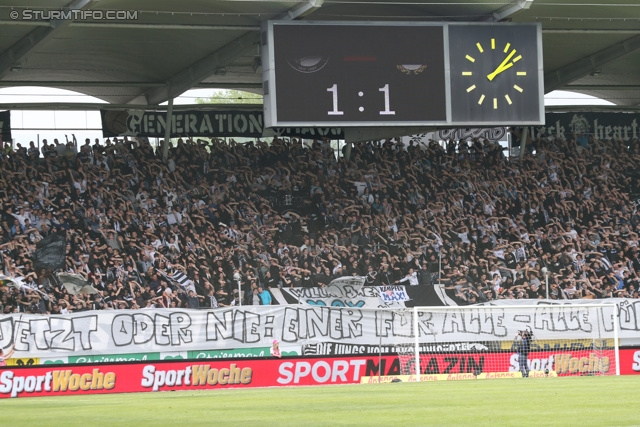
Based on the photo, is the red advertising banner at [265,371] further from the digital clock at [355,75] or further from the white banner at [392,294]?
the digital clock at [355,75]

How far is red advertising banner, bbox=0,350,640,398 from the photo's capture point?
2180 centimetres

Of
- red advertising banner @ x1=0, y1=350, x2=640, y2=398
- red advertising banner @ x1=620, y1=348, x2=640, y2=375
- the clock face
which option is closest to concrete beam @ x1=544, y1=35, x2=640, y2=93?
the clock face

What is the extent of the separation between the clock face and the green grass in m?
7.34

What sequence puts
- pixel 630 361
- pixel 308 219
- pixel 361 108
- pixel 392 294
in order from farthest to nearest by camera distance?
pixel 308 219 → pixel 392 294 → pixel 630 361 → pixel 361 108

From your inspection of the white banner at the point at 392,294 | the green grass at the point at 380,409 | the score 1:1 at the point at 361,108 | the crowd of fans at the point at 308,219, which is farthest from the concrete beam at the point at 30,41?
the green grass at the point at 380,409

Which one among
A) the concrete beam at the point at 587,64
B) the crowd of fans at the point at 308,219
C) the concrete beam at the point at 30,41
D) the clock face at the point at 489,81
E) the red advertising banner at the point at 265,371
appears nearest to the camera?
the red advertising banner at the point at 265,371

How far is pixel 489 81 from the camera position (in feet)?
74.7

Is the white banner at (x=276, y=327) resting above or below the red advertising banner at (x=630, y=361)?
above

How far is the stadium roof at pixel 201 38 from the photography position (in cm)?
2447

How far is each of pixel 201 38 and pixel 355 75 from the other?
24.7 feet

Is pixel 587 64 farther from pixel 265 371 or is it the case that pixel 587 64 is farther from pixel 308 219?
pixel 265 371

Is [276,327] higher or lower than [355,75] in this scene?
lower

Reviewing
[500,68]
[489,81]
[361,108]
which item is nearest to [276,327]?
[361,108]

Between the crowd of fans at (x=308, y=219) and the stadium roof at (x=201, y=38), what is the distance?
229cm
